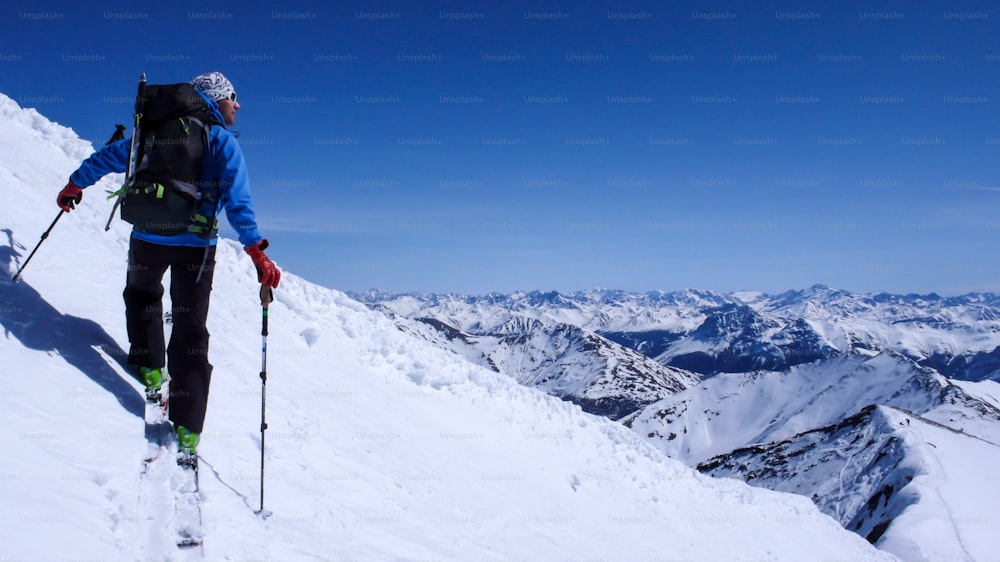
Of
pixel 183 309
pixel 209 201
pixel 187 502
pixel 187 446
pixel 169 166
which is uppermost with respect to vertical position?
pixel 169 166

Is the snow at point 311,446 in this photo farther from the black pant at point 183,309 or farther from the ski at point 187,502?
the black pant at point 183,309

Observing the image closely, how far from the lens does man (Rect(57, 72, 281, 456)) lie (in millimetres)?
6074

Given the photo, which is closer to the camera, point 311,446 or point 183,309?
point 183,309

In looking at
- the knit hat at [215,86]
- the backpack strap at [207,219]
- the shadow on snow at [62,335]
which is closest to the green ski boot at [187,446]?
the shadow on snow at [62,335]

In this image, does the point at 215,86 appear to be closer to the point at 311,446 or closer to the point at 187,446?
the point at 187,446

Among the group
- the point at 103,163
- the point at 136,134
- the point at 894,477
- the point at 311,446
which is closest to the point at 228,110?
the point at 136,134

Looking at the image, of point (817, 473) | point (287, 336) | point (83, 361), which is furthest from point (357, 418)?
point (817, 473)

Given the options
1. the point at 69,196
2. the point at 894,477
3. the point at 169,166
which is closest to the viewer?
the point at 169,166

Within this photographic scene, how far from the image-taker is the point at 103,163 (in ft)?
22.2

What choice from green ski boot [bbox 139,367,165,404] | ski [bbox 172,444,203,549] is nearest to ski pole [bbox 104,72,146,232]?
green ski boot [bbox 139,367,165,404]

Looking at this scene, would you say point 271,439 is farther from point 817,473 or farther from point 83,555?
point 817,473

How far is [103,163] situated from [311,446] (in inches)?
200

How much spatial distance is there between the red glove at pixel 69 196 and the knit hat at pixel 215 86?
211 centimetres

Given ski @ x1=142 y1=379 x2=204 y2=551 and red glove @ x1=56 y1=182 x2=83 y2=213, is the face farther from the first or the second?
ski @ x1=142 y1=379 x2=204 y2=551
